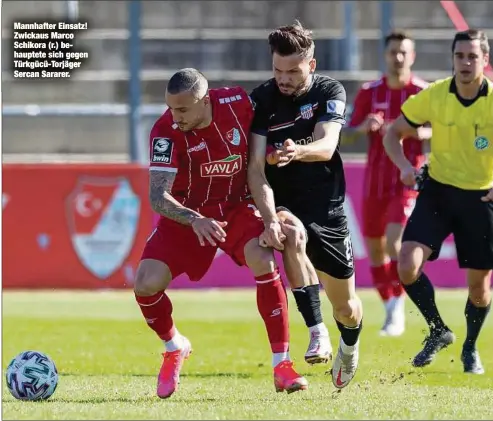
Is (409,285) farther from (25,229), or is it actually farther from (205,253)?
(25,229)

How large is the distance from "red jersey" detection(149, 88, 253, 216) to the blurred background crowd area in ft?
33.0

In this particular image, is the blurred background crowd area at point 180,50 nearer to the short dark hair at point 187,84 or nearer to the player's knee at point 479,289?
the player's knee at point 479,289

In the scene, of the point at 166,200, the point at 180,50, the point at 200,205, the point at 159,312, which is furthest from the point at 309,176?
the point at 180,50

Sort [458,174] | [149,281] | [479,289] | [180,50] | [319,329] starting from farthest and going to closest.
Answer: [180,50] → [479,289] → [458,174] → [149,281] → [319,329]

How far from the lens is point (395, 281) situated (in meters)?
11.2

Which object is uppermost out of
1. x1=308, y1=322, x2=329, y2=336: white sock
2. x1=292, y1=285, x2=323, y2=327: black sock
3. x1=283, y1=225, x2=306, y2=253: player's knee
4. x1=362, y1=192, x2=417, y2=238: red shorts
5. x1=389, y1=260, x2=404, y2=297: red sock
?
x1=283, y1=225, x2=306, y2=253: player's knee

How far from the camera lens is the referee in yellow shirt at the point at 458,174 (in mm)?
8211

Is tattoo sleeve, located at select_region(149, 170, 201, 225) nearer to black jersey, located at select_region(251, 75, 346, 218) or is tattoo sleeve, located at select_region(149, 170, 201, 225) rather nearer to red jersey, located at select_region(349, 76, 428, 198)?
black jersey, located at select_region(251, 75, 346, 218)

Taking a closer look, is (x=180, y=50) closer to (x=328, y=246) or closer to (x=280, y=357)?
(x=328, y=246)

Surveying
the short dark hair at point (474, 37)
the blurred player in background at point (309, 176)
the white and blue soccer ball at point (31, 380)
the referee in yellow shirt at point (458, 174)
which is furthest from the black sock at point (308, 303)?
the short dark hair at point (474, 37)

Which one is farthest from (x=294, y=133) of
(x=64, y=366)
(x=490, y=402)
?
(x=64, y=366)

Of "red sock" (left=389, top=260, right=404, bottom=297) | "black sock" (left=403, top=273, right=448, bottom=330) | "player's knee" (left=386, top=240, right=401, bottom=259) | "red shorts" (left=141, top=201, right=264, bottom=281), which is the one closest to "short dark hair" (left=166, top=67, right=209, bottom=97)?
"red shorts" (left=141, top=201, right=264, bottom=281)

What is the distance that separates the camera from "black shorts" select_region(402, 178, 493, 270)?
826cm

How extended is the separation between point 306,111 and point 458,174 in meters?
1.96
